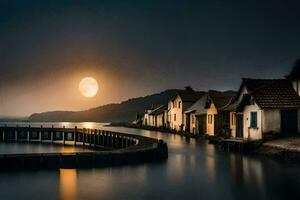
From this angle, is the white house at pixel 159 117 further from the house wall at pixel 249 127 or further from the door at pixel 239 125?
the house wall at pixel 249 127

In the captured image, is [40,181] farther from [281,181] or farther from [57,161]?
[281,181]

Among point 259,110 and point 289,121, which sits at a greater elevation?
point 259,110

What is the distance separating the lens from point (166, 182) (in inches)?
1035

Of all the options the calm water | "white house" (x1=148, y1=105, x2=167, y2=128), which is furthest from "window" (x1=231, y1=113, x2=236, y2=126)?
"white house" (x1=148, y1=105, x2=167, y2=128)

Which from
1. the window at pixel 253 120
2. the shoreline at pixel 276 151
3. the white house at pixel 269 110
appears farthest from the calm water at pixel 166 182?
the window at pixel 253 120

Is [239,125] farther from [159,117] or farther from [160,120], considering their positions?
[159,117]

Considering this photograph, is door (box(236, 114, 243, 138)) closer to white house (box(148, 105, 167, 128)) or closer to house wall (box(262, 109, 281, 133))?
house wall (box(262, 109, 281, 133))

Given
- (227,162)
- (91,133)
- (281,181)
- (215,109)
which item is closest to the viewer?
(281,181)

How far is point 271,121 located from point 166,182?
57.3 feet

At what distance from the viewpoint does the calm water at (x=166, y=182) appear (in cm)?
2270

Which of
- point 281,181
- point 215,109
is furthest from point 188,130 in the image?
point 281,181

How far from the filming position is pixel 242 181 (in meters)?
25.7

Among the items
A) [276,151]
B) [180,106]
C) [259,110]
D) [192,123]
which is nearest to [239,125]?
[259,110]

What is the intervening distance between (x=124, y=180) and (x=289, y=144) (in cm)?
1625
